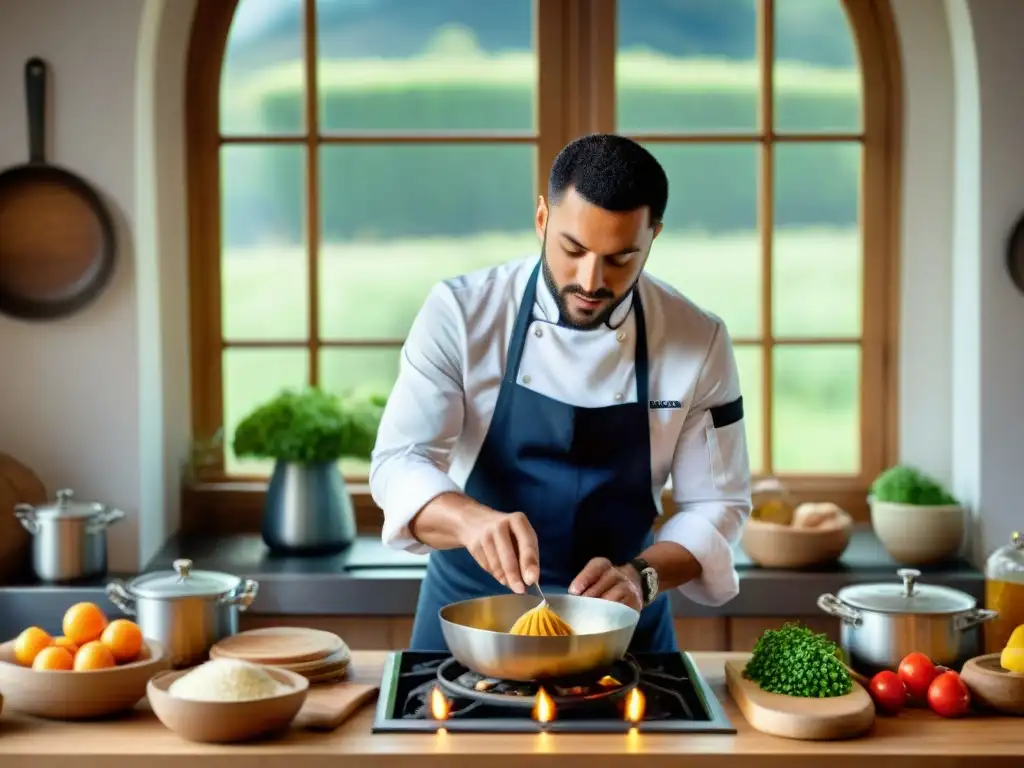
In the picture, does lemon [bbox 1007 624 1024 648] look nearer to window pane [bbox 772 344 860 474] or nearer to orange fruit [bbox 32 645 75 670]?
orange fruit [bbox 32 645 75 670]

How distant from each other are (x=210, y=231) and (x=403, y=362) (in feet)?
5.64

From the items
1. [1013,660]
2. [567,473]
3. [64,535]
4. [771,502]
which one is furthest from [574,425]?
[64,535]

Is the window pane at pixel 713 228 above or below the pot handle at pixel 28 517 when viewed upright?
above

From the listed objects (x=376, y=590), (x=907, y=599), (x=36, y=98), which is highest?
(x=36, y=98)

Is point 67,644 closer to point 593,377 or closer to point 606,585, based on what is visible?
point 606,585

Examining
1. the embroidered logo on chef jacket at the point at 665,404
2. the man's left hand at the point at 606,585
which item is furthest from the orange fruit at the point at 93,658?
the embroidered logo on chef jacket at the point at 665,404

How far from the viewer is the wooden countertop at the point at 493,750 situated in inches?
73.2

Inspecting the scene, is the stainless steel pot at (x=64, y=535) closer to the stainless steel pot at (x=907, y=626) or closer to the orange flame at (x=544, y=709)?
the orange flame at (x=544, y=709)

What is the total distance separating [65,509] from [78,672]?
4.88 feet

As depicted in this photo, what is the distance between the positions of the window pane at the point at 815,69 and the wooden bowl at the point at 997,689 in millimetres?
2334

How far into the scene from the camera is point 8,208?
364cm

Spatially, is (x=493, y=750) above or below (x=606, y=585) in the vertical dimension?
below

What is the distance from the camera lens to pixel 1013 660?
2.12 meters

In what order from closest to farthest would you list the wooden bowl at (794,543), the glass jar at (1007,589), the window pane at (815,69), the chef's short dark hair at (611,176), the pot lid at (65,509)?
the chef's short dark hair at (611,176) → the glass jar at (1007,589) → the pot lid at (65,509) → the wooden bowl at (794,543) → the window pane at (815,69)
